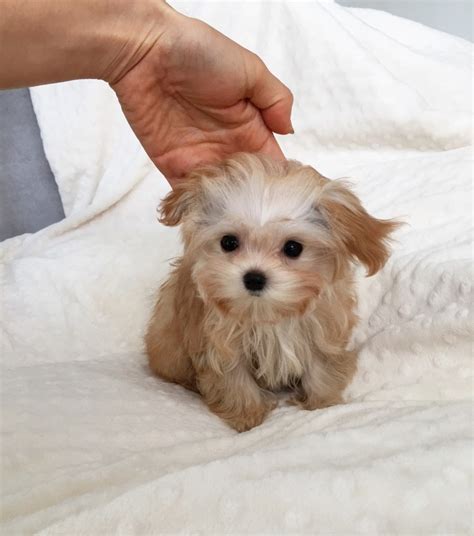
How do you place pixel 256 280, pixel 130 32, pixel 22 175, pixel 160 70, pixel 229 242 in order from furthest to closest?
pixel 22 175, pixel 160 70, pixel 130 32, pixel 229 242, pixel 256 280

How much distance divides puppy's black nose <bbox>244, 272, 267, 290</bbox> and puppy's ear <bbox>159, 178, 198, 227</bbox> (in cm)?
28

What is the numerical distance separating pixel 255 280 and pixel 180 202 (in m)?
0.31

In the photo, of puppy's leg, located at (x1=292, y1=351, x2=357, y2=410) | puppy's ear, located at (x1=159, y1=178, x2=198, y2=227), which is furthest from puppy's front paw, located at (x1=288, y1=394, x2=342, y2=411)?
puppy's ear, located at (x1=159, y1=178, x2=198, y2=227)

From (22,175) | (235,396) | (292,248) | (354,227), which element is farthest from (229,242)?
(22,175)

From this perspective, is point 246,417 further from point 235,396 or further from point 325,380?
point 325,380

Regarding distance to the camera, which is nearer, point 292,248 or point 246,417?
point 292,248

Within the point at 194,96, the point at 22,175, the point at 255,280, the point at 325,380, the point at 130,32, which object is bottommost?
the point at 22,175

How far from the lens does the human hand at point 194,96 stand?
1.74 meters

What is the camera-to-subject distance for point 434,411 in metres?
1.43

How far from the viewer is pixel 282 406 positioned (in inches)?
72.8

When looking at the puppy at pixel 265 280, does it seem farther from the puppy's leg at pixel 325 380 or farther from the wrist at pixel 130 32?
the wrist at pixel 130 32

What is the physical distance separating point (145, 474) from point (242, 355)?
0.55m

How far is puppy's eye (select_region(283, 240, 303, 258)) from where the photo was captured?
1.54m

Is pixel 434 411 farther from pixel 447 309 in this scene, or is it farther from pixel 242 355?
pixel 242 355
